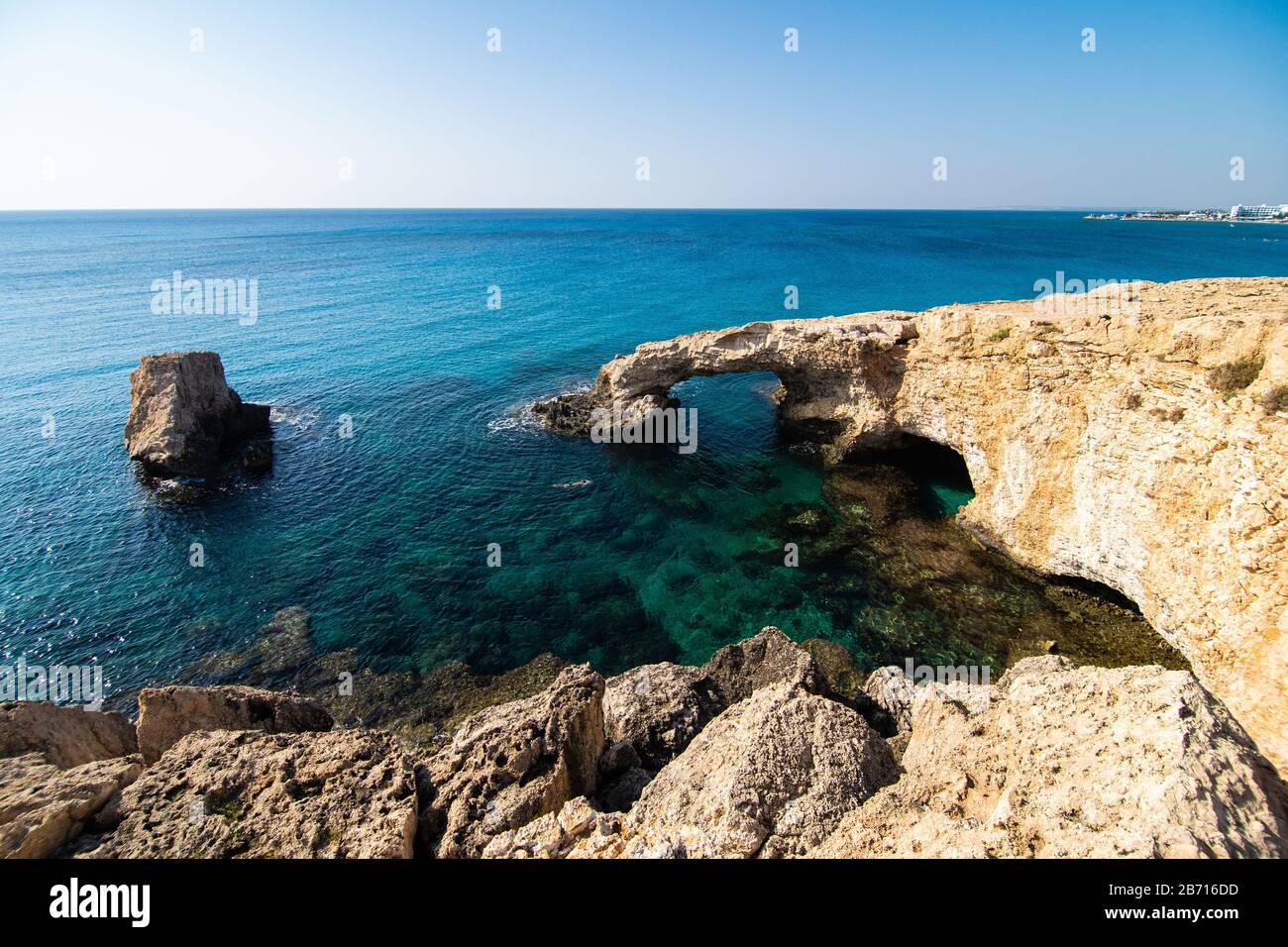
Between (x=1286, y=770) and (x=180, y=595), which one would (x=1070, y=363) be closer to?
(x=1286, y=770)

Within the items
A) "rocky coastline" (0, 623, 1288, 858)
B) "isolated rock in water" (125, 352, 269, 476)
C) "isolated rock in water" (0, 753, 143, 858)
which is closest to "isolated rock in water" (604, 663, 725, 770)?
"rocky coastline" (0, 623, 1288, 858)

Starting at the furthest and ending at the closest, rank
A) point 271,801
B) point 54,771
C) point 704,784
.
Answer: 1. point 54,771
2. point 704,784
3. point 271,801

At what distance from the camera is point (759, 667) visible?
43.6 feet

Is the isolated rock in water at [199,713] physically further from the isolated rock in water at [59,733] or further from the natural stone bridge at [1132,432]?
the natural stone bridge at [1132,432]

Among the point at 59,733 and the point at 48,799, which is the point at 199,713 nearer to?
the point at 59,733

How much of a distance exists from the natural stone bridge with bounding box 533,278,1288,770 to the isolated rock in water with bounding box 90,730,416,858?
16.5 meters

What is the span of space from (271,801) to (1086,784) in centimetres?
1042

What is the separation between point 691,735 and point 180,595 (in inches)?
706

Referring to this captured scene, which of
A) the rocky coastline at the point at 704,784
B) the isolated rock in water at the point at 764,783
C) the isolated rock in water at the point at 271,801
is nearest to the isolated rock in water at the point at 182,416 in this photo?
the rocky coastline at the point at 704,784

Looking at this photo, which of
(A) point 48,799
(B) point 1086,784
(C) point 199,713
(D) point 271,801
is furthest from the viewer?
(C) point 199,713

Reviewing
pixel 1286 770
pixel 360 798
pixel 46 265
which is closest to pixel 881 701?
pixel 1286 770

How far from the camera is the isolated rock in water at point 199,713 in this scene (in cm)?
1038

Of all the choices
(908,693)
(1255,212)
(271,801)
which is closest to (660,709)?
(908,693)

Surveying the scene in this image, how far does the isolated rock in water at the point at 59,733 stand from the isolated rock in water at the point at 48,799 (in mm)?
1075
